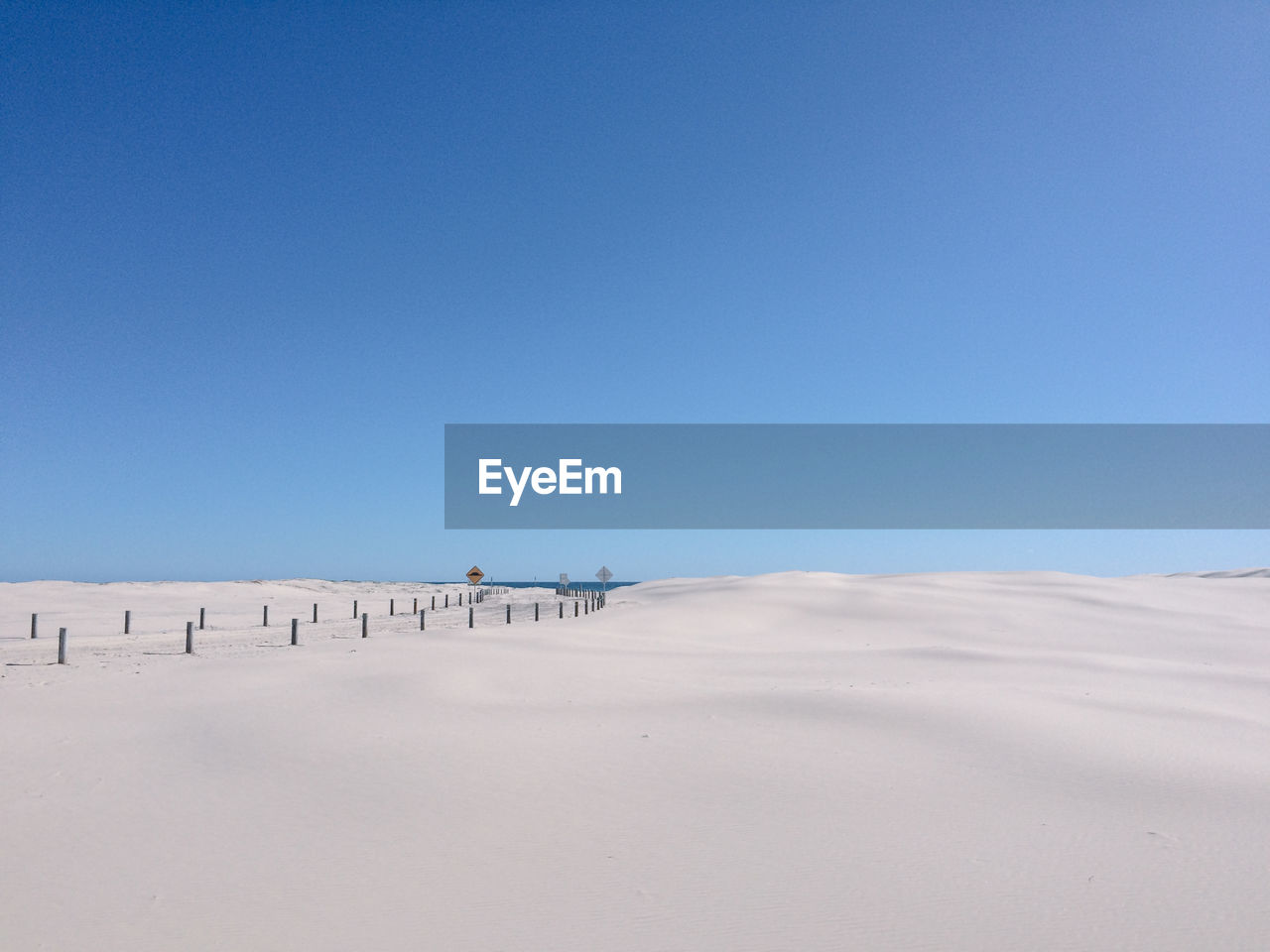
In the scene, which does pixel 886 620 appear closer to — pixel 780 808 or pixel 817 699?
pixel 817 699

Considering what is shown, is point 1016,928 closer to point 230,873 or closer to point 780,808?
point 780,808

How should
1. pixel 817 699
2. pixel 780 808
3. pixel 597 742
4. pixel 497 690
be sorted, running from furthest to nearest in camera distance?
pixel 497 690, pixel 817 699, pixel 597 742, pixel 780 808

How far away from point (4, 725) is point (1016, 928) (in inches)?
457

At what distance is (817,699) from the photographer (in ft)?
37.0

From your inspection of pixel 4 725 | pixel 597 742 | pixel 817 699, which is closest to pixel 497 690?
pixel 597 742

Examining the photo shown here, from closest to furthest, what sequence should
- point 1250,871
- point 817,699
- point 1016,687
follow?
point 1250,871
point 817,699
point 1016,687

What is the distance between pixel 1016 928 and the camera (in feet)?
15.9

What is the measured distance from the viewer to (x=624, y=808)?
7.04m

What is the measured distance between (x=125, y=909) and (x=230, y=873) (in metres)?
0.68

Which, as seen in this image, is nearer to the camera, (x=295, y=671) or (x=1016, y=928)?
(x=1016, y=928)

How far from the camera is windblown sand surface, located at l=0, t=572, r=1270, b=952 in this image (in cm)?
502

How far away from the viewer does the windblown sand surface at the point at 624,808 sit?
197 inches

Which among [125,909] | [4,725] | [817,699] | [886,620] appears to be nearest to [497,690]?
[817,699]

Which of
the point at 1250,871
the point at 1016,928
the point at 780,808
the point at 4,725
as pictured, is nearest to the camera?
the point at 1016,928
